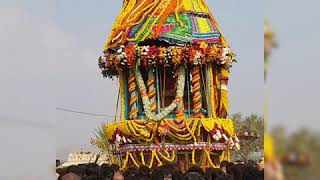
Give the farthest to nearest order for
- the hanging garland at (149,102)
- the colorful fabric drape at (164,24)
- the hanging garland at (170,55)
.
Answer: the colorful fabric drape at (164,24) → the hanging garland at (149,102) → the hanging garland at (170,55)

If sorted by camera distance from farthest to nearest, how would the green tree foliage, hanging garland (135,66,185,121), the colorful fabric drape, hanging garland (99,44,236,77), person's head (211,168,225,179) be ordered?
1. the colorful fabric drape
2. hanging garland (135,66,185,121)
3. hanging garland (99,44,236,77)
4. person's head (211,168,225,179)
5. the green tree foliage

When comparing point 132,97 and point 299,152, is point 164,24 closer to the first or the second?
point 132,97

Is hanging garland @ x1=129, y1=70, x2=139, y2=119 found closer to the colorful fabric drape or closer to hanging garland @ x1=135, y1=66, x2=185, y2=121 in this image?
hanging garland @ x1=135, y1=66, x2=185, y2=121

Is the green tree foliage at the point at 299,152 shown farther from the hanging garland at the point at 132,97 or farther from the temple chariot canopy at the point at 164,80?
the hanging garland at the point at 132,97

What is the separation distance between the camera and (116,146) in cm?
1547

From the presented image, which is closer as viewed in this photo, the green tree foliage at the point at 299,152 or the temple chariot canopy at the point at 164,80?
the green tree foliage at the point at 299,152

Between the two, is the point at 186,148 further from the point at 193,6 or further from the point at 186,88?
the point at 193,6

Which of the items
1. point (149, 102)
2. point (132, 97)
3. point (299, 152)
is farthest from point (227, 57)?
point (299, 152)

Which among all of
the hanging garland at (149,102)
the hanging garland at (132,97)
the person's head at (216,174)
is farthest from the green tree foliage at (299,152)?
the hanging garland at (132,97)

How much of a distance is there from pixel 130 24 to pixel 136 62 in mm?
1160

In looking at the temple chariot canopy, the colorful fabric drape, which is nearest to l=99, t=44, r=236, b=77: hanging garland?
the temple chariot canopy

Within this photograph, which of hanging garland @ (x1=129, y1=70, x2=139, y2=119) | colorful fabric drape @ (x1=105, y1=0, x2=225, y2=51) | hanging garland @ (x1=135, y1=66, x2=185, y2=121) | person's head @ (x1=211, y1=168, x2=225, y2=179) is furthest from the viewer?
hanging garland @ (x1=129, y1=70, x2=139, y2=119)

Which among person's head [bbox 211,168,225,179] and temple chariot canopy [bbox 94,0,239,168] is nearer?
person's head [bbox 211,168,225,179]

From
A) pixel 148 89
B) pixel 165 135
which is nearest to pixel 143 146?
pixel 165 135
